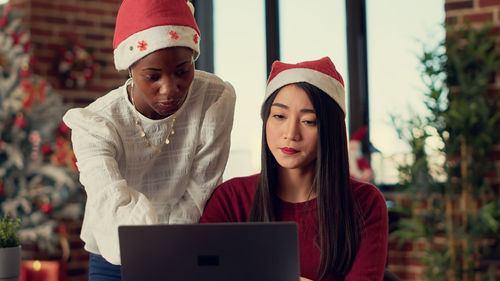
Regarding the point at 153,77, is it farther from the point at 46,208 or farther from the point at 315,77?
the point at 46,208

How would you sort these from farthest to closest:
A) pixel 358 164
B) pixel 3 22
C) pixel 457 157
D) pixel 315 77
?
pixel 3 22
pixel 358 164
pixel 457 157
pixel 315 77

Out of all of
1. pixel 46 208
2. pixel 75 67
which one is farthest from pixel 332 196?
pixel 75 67

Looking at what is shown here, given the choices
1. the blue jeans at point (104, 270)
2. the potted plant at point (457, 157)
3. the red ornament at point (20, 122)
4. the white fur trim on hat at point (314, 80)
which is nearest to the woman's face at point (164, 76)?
the white fur trim on hat at point (314, 80)

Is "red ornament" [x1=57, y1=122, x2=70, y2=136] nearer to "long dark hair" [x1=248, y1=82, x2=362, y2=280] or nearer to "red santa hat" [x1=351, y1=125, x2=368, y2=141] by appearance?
"red santa hat" [x1=351, y1=125, x2=368, y2=141]

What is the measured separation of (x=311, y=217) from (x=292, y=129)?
0.25 m

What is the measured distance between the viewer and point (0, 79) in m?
4.15

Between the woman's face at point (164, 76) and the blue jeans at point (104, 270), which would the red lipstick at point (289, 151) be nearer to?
the woman's face at point (164, 76)

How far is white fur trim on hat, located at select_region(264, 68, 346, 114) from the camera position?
1732 mm

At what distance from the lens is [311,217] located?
178 cm

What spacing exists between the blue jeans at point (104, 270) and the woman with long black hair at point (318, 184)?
40 centimetres

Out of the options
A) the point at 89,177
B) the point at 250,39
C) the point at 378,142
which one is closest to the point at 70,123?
the point at 89,177

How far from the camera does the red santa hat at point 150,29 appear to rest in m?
1.62

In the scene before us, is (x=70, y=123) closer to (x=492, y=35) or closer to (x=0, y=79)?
(x=492, y=35)

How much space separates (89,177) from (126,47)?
34 centimetres
